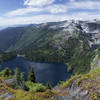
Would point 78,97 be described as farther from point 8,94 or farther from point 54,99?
point 8,94

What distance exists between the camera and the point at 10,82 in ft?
81.4

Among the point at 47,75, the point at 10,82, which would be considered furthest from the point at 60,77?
the point at 10,82

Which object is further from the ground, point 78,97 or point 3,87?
point 3,87

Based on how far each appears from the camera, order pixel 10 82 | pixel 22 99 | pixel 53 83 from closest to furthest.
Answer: pixel 22 99, pixel 10 82, pixel 53 83

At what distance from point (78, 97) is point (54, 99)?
10.3 ft

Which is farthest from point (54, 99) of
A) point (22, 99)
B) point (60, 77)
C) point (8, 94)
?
point (60, 77)

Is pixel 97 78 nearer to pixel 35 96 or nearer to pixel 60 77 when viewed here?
pixel 35 96

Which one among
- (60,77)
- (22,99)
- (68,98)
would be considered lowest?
(60,77)

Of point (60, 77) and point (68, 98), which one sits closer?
point (68, 98)

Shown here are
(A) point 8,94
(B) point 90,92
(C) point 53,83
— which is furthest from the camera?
(C) point 53,83

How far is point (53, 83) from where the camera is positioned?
6521 inches

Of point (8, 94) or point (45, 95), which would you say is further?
point (8, 94)

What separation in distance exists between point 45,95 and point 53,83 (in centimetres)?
15304

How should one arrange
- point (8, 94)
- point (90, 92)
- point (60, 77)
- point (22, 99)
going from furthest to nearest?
point (60, 77)
point (8, 94)
point (90, 92)
point (22, 99)
